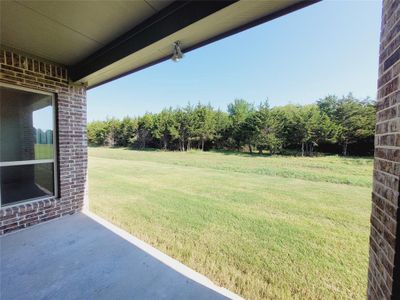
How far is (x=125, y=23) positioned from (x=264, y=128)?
756 inches

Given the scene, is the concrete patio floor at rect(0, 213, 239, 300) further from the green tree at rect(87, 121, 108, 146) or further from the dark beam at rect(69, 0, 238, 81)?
the green tree at rect(87, 121, 108, 146)

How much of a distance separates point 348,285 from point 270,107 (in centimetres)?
1939

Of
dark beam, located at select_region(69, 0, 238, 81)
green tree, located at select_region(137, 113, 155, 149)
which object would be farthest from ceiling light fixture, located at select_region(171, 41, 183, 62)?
green tree, located at select_region(137, 113, 155, 149)

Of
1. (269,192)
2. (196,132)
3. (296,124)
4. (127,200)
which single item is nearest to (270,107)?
(296,124)

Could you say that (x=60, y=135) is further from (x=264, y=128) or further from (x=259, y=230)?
(x=264, y=128)

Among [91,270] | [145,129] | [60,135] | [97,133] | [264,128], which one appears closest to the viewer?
[91,270]

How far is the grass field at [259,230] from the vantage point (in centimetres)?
209

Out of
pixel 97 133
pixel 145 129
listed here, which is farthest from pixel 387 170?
pixel 97 133

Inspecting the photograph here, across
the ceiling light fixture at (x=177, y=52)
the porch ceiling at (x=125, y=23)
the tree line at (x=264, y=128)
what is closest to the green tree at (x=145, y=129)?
the tree line at (x=264, y=128)

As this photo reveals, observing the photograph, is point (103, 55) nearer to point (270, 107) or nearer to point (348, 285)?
point (348, 285)

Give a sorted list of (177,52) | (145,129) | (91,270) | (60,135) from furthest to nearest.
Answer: (145,129) → (60,135) → (177,52) → (91,270)

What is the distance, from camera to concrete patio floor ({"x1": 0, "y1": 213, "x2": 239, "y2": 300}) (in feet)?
5.81

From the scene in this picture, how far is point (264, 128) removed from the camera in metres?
19.8

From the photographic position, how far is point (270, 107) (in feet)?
64.7
